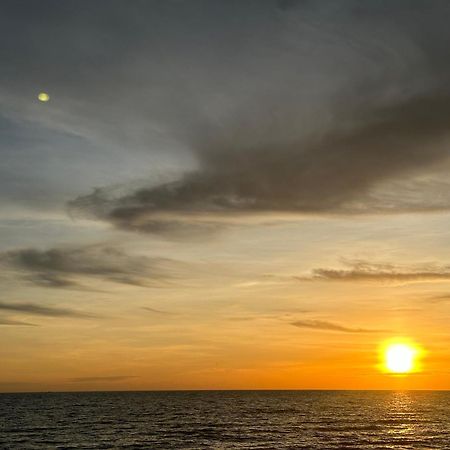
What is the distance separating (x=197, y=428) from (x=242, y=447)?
88.7ft

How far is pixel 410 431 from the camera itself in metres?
90.6

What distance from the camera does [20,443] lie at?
75.4 m

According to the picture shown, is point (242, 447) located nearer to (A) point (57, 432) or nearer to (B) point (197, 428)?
(B) point (197, 428)

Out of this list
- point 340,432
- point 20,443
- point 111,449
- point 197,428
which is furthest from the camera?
point 197,428

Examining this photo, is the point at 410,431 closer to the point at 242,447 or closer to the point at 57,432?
the point at 242,447

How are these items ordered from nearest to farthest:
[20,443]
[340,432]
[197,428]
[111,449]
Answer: [111,449] → [20,443] → [340,432] → [197,428]

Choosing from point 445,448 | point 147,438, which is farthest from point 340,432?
point 147,438

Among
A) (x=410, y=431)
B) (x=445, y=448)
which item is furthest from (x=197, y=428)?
(x=445, y=448)

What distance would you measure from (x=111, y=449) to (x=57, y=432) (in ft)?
83.9

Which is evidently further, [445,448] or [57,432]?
[57,432]

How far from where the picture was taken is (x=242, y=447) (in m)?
68.4

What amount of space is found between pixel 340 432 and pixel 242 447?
24505 millimetres

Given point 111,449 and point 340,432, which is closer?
point 111,449

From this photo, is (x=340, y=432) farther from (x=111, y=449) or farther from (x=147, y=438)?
(x=111, y=449)
